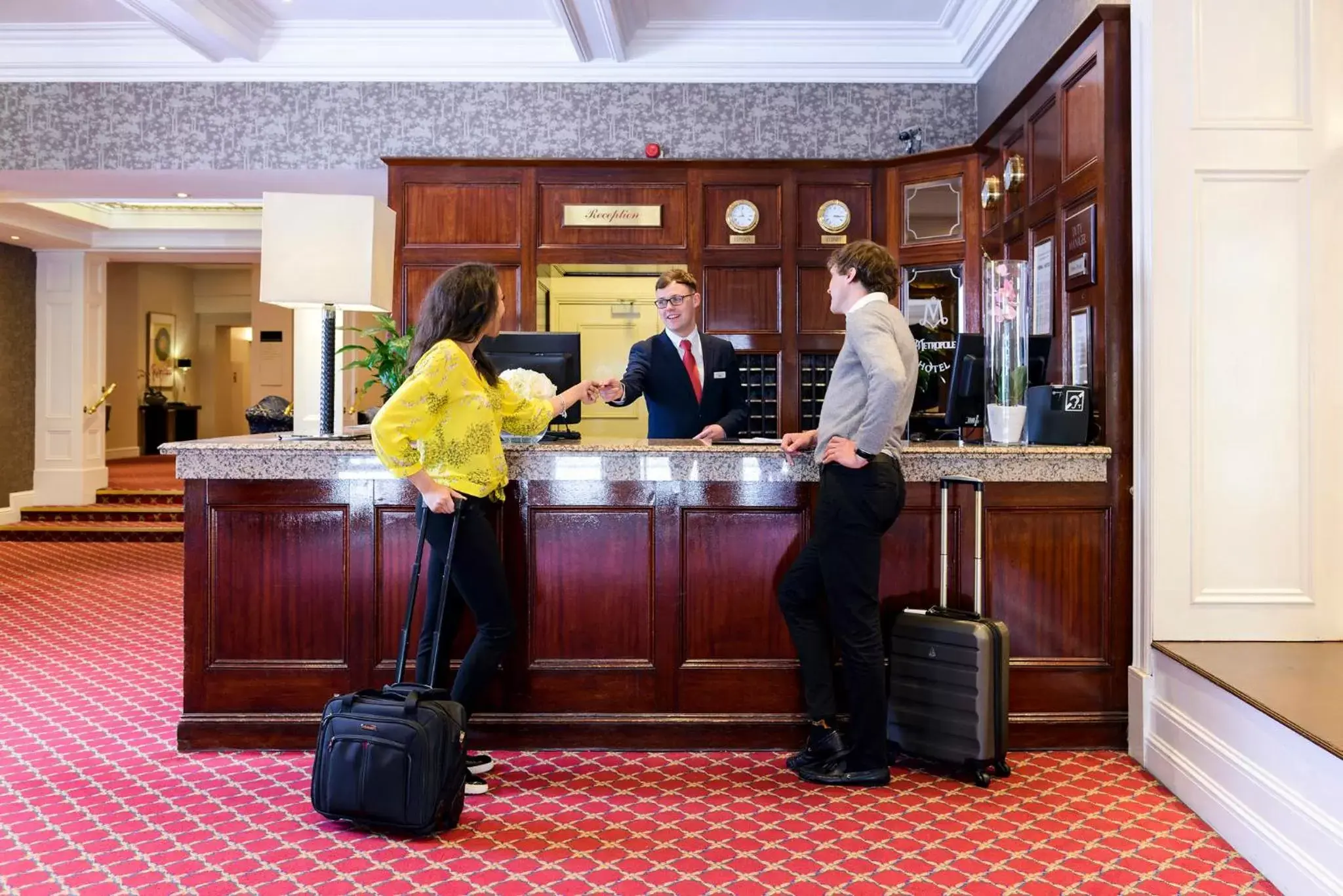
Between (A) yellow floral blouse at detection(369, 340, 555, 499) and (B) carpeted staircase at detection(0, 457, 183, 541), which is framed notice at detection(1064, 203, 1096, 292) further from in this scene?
(B) carpeted staircase at detection(0, 457, 183, 541)

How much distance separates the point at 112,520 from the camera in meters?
8.83

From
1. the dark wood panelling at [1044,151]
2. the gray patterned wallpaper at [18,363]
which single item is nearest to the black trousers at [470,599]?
the dark wood panelling at [1044,151]

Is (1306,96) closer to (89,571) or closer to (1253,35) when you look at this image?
(1253,35)

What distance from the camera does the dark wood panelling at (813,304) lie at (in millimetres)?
5676

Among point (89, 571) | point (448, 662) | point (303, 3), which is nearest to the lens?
point (448, 662)

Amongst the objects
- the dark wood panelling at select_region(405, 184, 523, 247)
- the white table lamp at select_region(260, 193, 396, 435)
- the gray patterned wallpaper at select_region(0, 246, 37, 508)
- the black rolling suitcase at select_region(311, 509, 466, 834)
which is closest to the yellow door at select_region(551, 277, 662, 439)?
the dark wood panelling at select_region(405, 184, 523, 247)

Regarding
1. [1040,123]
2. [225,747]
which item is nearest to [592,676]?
[225,747]

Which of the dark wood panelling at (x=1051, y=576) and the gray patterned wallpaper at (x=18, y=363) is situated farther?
the gray patterned wallpaper at (x=18, y=363)

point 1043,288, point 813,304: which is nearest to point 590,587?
point 1043,288

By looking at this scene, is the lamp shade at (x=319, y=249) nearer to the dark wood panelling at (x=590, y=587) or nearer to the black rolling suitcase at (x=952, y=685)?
the dark wood panelling at (x=590, y=587)

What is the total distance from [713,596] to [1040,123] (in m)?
2.49

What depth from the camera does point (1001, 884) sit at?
7.52 feet

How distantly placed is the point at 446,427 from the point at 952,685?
1698mm

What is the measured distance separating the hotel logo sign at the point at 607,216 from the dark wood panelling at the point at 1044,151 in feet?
7.34
